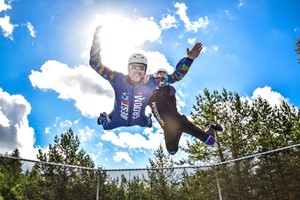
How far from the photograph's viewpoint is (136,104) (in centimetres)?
485

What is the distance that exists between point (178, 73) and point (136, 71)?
748 mm

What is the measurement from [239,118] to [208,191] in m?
8.49

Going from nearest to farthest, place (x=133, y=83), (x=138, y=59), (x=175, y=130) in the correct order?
(x=138, y=59) < (x=133, y=83) < (x=175, y=130)

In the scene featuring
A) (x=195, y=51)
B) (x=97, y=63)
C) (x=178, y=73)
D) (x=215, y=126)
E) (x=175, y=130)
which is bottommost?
(x=215, y=126)

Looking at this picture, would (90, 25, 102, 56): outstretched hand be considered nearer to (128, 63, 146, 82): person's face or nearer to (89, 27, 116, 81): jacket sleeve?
(89, 27, 116, 81): jacket sleeve

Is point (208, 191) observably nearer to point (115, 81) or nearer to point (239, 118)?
point (115, 81)

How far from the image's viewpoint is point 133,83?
4652 millimetres

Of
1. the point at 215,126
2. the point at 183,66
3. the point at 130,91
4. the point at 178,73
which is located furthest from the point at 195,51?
the point at 215,126

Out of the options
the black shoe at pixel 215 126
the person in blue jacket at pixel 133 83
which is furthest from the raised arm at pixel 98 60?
the black shoe at pixel 215 126

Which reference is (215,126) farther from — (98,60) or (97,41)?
(97,41)

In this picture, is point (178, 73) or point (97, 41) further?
point (178, 73)

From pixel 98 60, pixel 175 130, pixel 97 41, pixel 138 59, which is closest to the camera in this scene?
pixel 97 41

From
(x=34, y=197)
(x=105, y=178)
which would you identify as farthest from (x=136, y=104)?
(x=34, y=197)

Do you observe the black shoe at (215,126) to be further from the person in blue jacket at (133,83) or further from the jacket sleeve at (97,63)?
the jacket sleeve at (97,63)
